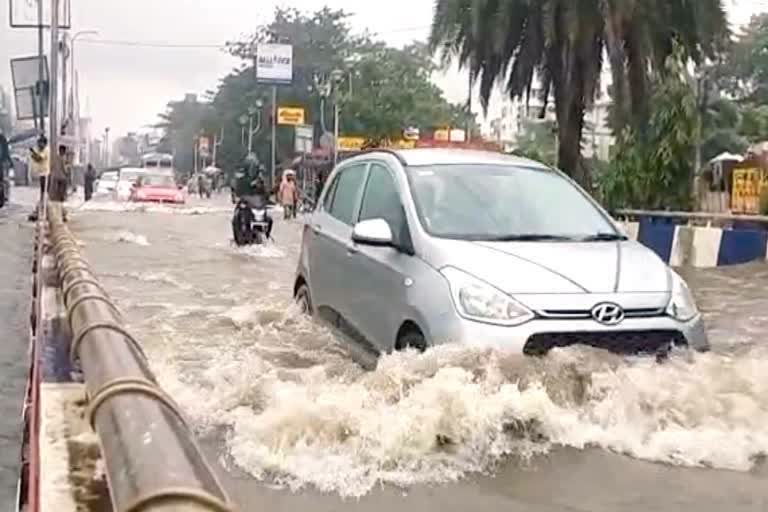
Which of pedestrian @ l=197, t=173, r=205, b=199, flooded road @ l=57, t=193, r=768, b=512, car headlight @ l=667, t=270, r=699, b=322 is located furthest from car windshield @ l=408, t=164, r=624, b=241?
pedestrian @ l=197, t=173, r=205, b=199

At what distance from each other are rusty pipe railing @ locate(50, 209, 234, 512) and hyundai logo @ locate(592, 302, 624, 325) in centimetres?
314

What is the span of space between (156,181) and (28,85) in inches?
507

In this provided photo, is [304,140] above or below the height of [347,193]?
above

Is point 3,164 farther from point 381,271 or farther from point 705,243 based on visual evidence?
point 381,271

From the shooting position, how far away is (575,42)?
60.5ft

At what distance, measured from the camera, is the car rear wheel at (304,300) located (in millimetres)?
8906

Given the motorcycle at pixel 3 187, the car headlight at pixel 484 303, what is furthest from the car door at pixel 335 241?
the motorcycle at pixel 3 187

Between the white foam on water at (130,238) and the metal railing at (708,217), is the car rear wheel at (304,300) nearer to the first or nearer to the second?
the metal railing at (708,217)

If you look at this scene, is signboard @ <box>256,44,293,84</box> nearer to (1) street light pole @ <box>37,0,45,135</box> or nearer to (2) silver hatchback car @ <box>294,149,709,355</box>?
(1) street light pole @ <box>37,0,45,135</box>

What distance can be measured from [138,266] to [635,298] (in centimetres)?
1060

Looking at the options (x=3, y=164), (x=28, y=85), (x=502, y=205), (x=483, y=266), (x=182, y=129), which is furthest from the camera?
(x=182, y=129)

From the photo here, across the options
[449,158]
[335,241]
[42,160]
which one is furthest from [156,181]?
[449,158]

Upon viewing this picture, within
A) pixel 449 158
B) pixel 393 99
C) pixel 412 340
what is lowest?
pixel 412 340

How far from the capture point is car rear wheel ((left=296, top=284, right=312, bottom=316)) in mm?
8906
